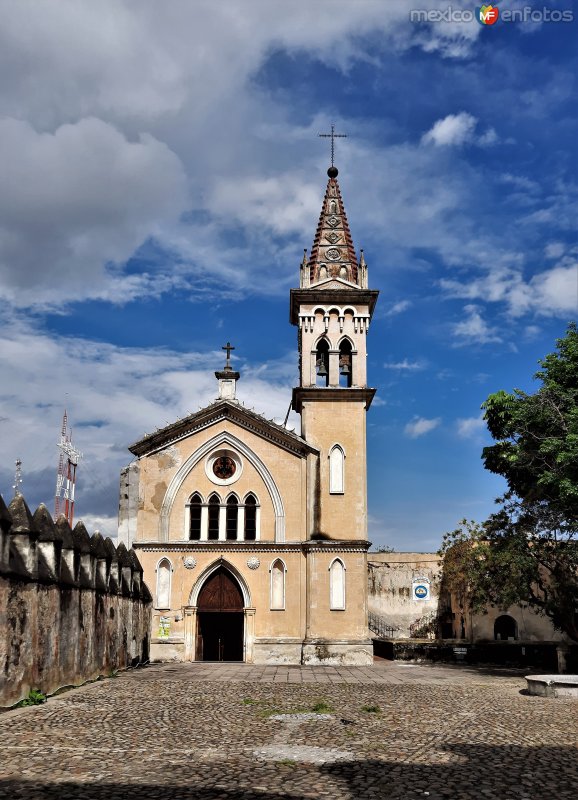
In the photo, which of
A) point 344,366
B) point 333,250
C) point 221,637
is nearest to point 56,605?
point 221,637

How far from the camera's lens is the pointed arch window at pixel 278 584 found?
29688 millimetres

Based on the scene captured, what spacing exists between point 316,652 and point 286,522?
4864 mm

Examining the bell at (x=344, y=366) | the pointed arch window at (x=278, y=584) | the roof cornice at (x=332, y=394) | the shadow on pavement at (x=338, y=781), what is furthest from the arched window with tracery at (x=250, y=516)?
the shadow on pavement at (x=338, y=781)

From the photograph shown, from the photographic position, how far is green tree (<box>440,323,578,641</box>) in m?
22.8

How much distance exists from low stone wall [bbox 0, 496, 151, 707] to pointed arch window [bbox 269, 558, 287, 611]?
19.1 ft

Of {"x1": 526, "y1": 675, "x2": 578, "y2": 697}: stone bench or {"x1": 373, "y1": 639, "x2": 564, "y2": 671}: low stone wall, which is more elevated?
{"x1": 526, "y1": 675, "x2": 578, "y2": 697}: stone bench

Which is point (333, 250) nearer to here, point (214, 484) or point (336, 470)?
point (336, 470)

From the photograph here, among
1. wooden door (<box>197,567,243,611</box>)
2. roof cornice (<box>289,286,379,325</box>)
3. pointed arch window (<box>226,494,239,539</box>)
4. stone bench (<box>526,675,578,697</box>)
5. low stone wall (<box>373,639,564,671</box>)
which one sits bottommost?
low stone wall (<box>373,639,564,671</box>)

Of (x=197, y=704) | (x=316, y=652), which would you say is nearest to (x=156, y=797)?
(x=197, y=704)

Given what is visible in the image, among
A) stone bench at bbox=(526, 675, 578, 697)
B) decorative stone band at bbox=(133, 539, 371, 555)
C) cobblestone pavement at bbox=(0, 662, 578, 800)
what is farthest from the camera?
decorative stone band at bbox=(133, 539, 371, 555)

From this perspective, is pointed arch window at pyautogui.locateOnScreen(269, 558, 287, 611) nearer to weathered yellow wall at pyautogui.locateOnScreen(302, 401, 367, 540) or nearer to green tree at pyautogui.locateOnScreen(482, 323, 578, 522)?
weathered yellow wall at pyautogui.locateOnScreen(302, 401, 367, 540)

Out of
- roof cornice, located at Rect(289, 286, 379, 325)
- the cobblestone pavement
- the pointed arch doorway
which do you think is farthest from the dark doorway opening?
roof cornice, located at Rect(289, 286, 379, 325)

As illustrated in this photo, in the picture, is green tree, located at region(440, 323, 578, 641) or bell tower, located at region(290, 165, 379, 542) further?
bell tower, located at region(290, 165, 379, 542)

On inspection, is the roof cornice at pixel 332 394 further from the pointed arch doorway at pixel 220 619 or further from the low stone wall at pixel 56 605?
the low stone wall at pixel 56 605
